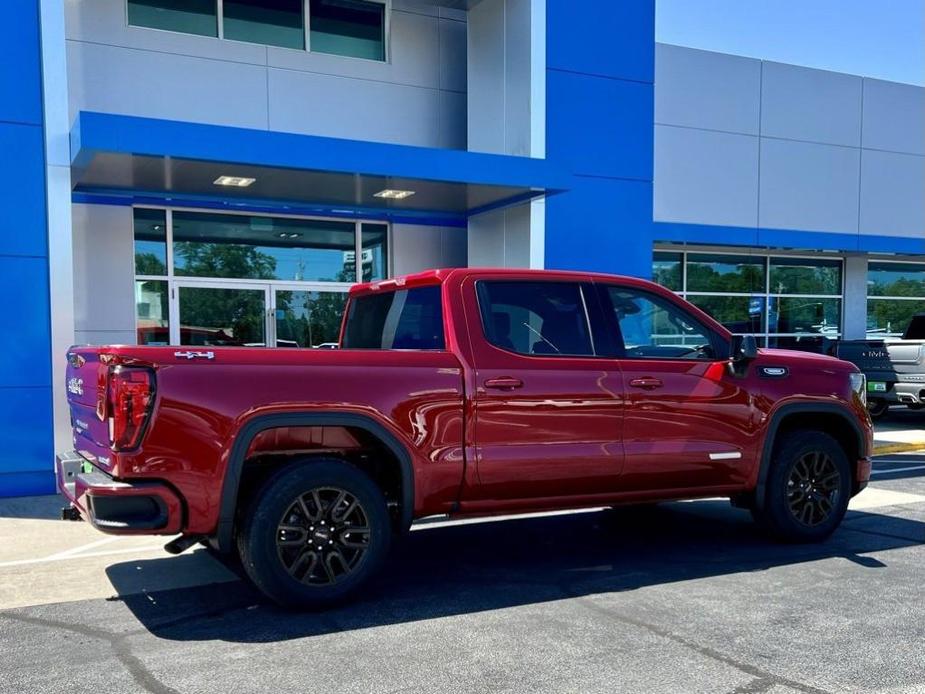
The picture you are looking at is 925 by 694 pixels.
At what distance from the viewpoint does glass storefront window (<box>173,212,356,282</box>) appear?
11.8 m

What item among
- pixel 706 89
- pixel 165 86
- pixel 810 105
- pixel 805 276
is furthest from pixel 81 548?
pixel 805 276

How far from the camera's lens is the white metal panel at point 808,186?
16578 mm

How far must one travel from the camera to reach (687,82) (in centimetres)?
1557

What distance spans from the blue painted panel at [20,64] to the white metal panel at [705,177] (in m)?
10.1

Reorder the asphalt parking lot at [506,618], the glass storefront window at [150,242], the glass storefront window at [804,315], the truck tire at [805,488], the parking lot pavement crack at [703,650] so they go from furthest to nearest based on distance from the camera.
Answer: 1. the glass storefront window at [804,315]
2. the glass storefront window at [150,242]
3. the truck tire at [805,488]
4. the asphalt parking lot at [506,618]
5. the parking lot pavement crack at [703,650]

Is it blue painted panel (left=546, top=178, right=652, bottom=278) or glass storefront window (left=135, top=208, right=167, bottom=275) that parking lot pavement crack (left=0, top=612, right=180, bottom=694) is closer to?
glass storefront window (left=135, top=208, right=167, bottom=275)

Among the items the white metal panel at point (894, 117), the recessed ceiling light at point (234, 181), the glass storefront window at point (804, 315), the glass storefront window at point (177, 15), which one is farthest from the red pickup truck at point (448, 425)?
the white metal panel at point (894, 117)

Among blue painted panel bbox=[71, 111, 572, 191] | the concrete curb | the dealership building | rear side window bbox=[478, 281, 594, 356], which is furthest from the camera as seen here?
the concrete curb

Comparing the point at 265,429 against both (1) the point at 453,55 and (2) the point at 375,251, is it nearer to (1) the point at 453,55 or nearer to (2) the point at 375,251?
(2) the point at 375,251

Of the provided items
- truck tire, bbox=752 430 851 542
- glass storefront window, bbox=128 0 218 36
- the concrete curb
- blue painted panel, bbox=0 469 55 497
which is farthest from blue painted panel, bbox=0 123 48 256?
the concrete curb

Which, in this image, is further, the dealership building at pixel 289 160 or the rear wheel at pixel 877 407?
the rear wheel at pixel 877 407

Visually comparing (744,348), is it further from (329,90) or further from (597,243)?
(329,90)

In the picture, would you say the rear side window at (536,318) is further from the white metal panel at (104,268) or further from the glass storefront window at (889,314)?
the glass storefront window at (889,314)

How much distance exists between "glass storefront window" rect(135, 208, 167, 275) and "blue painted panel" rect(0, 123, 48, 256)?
2.41 m
